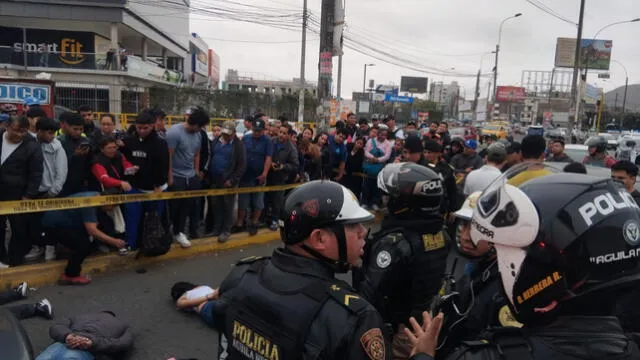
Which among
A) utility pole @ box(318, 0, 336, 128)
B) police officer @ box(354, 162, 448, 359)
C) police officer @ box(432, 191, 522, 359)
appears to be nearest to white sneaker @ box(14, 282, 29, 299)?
police officer @ box(354, 162, 448, 359)

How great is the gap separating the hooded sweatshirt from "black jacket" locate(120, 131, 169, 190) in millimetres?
751

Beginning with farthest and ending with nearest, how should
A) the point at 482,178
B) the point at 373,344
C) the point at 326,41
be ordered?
the point at 326,41 → the point at 482,178 → the point at 373,344

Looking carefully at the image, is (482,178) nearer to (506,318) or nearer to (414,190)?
(414,190)

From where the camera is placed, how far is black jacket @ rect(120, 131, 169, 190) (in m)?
6.07

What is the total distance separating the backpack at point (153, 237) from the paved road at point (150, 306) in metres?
0.28

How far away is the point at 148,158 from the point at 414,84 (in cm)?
9201

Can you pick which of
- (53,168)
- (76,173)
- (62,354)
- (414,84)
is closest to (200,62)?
(414,84)

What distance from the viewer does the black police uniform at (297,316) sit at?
4.90 ft

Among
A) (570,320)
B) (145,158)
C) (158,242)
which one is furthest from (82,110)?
(570,320)

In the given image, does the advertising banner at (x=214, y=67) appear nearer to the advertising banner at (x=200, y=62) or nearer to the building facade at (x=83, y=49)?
the advertising banner at (x=200, y=62)

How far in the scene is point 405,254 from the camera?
2545 mm

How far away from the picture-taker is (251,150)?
7.52 meters

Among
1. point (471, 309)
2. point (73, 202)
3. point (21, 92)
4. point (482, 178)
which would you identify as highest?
point (21, 92)

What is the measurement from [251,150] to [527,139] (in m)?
4.16
